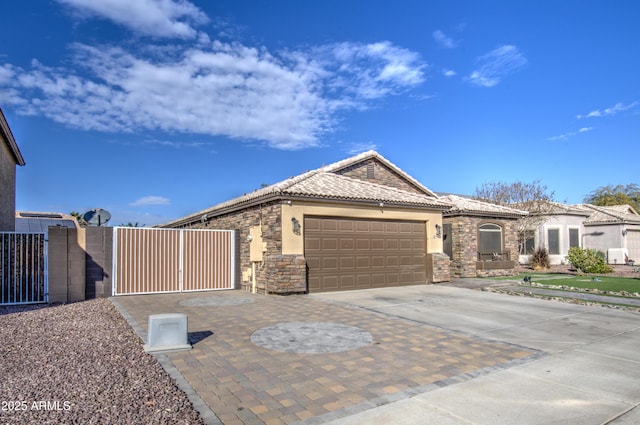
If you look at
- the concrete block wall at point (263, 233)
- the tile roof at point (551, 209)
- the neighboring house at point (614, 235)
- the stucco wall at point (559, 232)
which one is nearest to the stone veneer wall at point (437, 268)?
the concrete block wall at point (263, 233)

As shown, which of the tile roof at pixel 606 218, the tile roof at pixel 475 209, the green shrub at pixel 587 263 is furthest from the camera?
the tile roof at pixel 606 218

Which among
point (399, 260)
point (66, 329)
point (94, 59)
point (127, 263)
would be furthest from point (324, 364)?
point (94, 59)

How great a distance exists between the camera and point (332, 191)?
1421 centimetres

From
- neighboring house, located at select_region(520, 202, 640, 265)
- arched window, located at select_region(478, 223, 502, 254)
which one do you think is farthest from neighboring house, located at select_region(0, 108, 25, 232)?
neighboring house, located at select_region(520, 202, 640, 265)

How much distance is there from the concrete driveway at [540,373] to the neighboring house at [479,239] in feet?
27.6

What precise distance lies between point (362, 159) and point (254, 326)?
41.1ft

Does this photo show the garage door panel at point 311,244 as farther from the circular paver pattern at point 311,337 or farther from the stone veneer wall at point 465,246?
the stone veneer wall at point 465,246

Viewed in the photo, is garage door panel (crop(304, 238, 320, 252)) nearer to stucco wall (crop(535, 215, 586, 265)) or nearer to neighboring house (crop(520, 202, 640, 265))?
neighboring house (crop(520, 202, 640, 265))

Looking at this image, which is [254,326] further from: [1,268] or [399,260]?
[399,260]

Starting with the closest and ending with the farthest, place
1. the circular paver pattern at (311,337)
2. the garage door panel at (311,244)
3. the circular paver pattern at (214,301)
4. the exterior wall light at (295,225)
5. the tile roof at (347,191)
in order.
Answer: the circular paver pattern at (311,337), the circular paver pattern at (214,301), the exterior wall light at (295,225), the garage door panel at (311,244), the tile roof at (347,191)

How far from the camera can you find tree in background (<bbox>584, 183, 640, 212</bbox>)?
49000mm

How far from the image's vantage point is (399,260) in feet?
51.6

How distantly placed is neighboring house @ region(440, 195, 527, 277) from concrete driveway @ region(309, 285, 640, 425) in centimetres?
842

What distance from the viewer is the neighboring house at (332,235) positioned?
12.8 m
